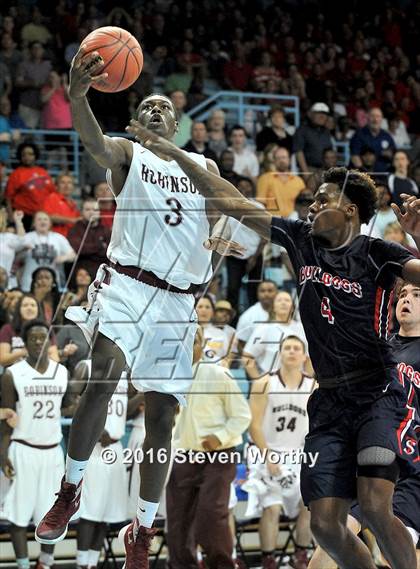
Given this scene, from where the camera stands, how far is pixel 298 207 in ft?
43.2

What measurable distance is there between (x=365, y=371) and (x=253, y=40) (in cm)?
1328

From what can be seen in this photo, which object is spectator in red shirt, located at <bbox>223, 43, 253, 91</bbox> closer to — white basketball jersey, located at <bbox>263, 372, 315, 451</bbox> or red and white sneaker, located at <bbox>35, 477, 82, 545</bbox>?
white basketball jersey, located at <bbox>263, 372, 315, 451</bbox>

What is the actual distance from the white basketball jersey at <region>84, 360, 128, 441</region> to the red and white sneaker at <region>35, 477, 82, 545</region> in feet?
11.4

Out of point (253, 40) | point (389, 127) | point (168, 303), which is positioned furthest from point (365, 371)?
point (253, 40)

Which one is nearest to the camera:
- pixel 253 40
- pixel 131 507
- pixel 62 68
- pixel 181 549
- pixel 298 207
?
pixel 181 549

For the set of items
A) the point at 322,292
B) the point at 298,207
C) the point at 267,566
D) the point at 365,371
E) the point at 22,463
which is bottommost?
the point at 267,566

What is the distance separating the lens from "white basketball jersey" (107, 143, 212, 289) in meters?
6.77

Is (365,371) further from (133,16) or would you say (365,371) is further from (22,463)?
(133,16)

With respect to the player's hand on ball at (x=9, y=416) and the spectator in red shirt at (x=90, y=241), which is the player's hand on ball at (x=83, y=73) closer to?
the player's hand on ball at (x=9, y=416)

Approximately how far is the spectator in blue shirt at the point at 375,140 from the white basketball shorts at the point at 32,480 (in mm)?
7089

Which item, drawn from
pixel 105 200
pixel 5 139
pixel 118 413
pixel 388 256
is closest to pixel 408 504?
pixel 388 256

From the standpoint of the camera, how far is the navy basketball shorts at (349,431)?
5.92 meters

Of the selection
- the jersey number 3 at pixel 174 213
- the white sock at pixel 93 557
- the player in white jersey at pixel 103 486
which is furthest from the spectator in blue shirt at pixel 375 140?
the jersey number 3 at pixel 174 213

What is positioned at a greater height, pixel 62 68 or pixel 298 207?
pixel 62 68
